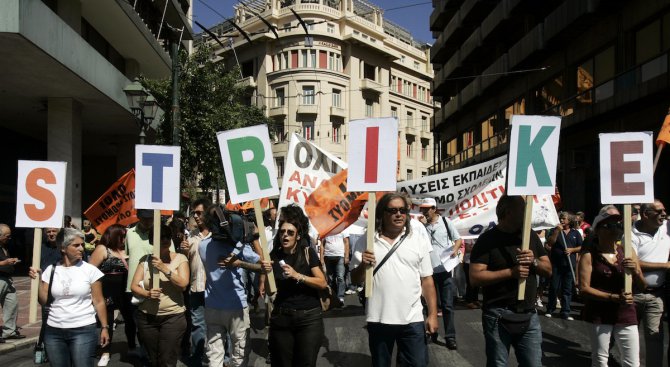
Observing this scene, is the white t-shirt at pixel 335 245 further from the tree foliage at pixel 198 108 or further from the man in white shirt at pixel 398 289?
the tree foliage at pixel 198 108

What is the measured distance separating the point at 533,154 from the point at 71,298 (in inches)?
150

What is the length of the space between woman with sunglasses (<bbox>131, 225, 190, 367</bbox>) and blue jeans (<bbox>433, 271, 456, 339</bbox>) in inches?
135

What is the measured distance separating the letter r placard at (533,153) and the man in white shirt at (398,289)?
95cm

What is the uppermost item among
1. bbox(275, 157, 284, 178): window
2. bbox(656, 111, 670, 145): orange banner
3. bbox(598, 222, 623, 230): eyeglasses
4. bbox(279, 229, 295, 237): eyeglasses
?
bbox(275, 157, 284, 178): window

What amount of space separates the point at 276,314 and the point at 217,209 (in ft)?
3.70

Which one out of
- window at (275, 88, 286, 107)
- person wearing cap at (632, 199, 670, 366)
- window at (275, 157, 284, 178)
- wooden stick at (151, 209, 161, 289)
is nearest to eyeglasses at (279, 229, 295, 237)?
wooden stick at (151, 209, 161, 289)

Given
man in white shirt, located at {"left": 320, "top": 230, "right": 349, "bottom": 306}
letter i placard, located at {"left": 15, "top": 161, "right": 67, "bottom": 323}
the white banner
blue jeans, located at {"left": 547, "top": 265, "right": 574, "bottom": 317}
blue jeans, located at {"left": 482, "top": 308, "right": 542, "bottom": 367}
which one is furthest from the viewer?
man in white shirt, located at {"left": 320, "top": 230, "right": 349, "bottom": 306}

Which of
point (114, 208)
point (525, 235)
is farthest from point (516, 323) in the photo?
point (114, 208)

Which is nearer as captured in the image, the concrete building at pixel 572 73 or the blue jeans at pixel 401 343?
the blue jeans at pixel 401 343

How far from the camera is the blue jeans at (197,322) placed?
596 cm

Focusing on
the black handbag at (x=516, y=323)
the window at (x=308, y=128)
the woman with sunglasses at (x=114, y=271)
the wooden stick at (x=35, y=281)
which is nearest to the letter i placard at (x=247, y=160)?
the wooden stick at (x=35, y=281)

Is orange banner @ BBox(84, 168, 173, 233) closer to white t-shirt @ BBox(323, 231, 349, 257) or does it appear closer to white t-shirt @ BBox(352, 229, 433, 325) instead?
white t-shirt @ BBox(323, 231, 349, 257)

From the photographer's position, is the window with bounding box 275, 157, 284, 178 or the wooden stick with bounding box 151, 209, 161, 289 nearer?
the wooden stick with bounding box 151, 209, 161, 289

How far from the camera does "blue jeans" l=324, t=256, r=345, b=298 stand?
10.8 metres
